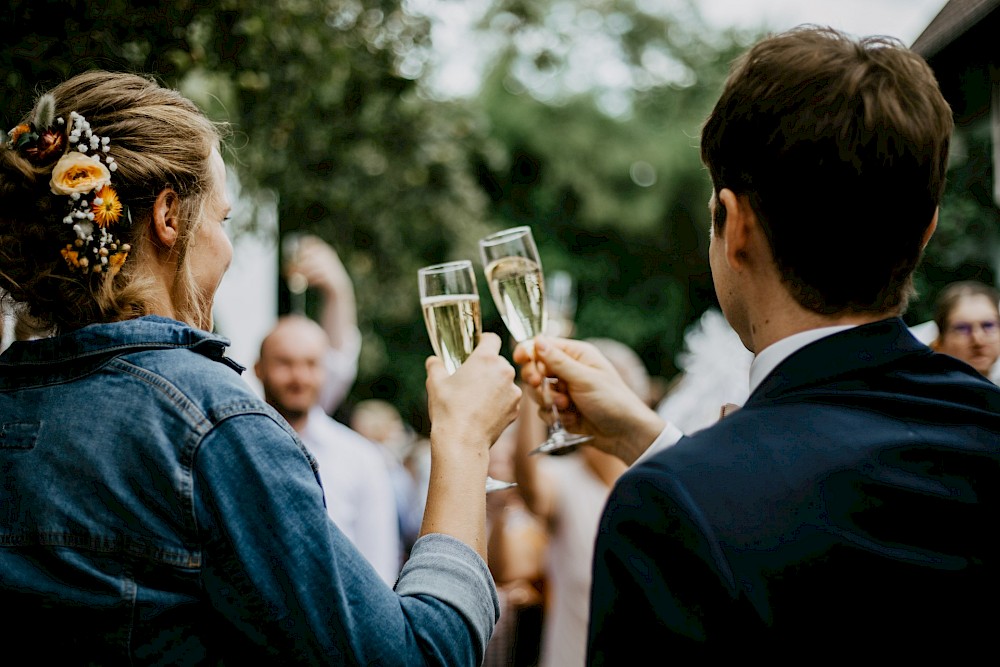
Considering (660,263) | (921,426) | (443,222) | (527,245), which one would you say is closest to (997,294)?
(527,245)

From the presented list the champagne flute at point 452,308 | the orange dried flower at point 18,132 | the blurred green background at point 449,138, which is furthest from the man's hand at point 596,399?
the orange dried flower at point 18,132

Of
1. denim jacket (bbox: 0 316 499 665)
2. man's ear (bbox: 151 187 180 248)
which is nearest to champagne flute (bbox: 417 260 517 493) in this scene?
man's ear (bbox: 151 187 180 248)

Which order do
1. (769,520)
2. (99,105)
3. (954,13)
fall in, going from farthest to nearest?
(954,13)
(99,105)
(769,520)

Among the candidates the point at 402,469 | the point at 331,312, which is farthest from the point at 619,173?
the point at 331,312

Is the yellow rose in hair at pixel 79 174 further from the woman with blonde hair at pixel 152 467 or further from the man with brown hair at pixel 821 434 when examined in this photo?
the man with brown hair at pixel 821 434

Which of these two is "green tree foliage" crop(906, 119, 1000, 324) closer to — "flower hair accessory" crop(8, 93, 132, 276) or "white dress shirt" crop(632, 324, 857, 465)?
"white dress shirt" crop(632, 324, 857, 465)

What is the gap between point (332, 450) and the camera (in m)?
4.92

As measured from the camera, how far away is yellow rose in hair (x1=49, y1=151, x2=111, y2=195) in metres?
1.66

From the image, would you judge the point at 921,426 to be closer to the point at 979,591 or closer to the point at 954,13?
the point at 979,591

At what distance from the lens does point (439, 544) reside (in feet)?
5.81

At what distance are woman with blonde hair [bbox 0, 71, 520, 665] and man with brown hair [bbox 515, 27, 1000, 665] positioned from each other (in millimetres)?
480

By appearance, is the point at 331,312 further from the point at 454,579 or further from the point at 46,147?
the point at 454,579

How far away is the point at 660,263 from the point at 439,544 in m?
28.2

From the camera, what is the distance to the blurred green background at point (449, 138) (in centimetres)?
291
